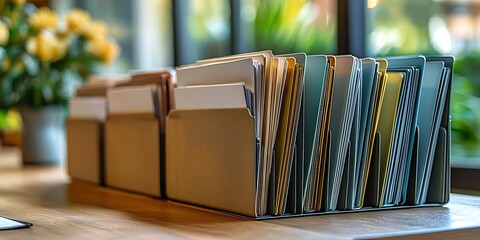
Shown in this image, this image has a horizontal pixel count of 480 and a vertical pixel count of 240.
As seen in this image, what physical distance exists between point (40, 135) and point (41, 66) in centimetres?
21

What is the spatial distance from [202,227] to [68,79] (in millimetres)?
1722

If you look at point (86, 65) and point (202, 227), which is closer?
point (202, 227)

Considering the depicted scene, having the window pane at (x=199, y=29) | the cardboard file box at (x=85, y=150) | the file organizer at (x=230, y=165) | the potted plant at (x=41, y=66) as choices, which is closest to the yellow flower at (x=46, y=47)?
the potted plant at (x=41, y=66)

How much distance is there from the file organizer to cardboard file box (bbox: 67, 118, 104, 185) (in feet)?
1.33

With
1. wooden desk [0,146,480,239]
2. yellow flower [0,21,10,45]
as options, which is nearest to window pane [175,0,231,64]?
yellow flower [0,21,10,45]

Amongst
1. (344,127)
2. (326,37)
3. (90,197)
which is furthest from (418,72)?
(326,37)

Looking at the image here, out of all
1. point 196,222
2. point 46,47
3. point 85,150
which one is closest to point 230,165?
point 196,222

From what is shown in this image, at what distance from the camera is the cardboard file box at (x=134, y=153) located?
1428mm

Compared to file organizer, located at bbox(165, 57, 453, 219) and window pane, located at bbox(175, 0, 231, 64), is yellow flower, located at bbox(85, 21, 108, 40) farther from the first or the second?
file organizer, located at bbox(165, 57, 453, 219)

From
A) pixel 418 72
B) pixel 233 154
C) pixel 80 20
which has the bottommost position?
pixel 233 154

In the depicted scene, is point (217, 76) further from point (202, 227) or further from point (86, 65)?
point (86, 65)

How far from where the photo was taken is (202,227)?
1.03 m

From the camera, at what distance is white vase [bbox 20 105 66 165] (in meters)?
2.46

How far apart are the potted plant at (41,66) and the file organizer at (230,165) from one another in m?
1.24
